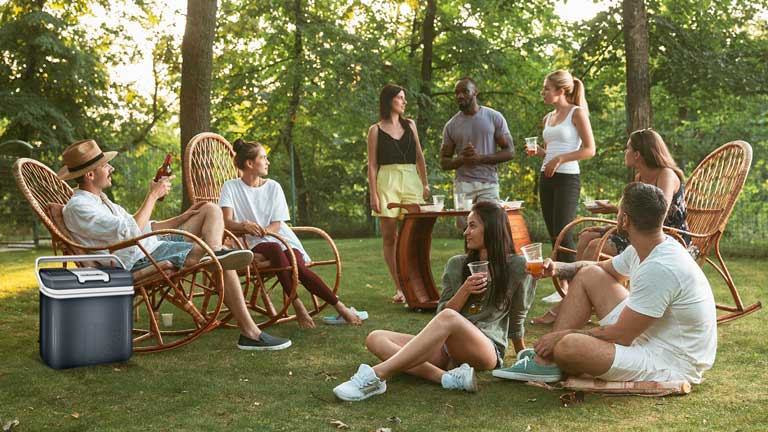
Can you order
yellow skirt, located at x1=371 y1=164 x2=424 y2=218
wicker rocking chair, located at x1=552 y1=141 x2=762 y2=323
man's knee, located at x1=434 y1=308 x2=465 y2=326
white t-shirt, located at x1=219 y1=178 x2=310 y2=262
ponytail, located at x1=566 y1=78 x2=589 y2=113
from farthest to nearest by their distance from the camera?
1. yellow skirt, located at x1=371 y1=164 x2=424 y2=218
2. ponytail, located at x1=566 y1=78 x2=589 y2=113
3. white t-shirt, located at x1=219 y1=178 x2=310 y2=262
4. wicker rocking chair, located at x1=552 y1=141 x2=762 y2=323
5. man's knee, located at x1=434 y1=308 x2=465 y2=326

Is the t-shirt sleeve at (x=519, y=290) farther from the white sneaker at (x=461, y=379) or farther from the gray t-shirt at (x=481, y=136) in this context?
the gray t-shirt at (x=481, y=136)

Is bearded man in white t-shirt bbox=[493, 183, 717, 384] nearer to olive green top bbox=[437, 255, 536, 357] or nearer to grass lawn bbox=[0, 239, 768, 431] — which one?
grass lawn bbox=[0, 239, 768, 431]

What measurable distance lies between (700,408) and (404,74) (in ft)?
39.4

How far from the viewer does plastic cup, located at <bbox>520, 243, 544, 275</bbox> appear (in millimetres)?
3367

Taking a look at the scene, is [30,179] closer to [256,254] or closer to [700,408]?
[256,254]

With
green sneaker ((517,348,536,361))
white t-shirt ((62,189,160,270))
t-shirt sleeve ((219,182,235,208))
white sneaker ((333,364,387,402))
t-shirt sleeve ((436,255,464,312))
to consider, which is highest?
t-shirt sleeve ((219,182,235,208))

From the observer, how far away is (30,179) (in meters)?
4.27

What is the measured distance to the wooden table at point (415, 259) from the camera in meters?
5.50

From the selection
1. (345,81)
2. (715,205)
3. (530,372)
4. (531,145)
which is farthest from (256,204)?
(345,81)

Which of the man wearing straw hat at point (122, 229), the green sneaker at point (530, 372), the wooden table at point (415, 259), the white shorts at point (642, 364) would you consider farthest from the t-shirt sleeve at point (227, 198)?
the white shorts at point (642, 364)

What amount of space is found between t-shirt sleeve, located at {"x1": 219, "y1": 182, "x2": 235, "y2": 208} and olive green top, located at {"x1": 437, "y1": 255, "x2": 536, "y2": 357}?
1.90 m

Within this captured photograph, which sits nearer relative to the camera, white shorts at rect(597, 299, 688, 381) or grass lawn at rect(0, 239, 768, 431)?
grass lawn at rect(0, 239, 768, 431)

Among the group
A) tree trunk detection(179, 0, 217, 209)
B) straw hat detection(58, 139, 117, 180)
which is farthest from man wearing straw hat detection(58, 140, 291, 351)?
tree trunk detection(179, 0, 217, 209)

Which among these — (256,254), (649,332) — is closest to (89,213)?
(256,254)
